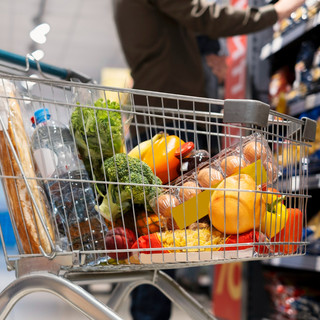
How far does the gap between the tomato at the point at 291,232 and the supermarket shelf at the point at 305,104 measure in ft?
4.17

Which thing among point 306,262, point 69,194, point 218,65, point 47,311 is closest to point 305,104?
point 218,65

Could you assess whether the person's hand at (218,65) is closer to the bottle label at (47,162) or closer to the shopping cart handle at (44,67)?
the shopping cart handle at (44,67)

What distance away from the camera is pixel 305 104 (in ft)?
7.77

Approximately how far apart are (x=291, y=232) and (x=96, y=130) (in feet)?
1.70

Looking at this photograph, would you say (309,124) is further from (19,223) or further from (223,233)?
Result: (19,223)

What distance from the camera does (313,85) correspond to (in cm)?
242

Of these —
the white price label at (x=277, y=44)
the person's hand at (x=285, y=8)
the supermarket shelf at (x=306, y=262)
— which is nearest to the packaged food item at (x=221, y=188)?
the person's hand at (x=285, y=8)

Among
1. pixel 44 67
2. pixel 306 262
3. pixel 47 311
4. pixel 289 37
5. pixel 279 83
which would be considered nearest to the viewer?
pixel 44 67

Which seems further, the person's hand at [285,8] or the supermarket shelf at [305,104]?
the supermarket shelf at [305,104]

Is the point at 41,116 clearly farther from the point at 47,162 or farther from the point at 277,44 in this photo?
the point at 277,44

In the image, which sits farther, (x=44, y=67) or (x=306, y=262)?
(x=306, y=262)

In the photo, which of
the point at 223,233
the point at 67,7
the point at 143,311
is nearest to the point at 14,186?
the point at 223,233

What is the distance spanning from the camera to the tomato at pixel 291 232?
1085 mm

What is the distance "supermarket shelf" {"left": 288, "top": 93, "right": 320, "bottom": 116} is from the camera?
228cm
